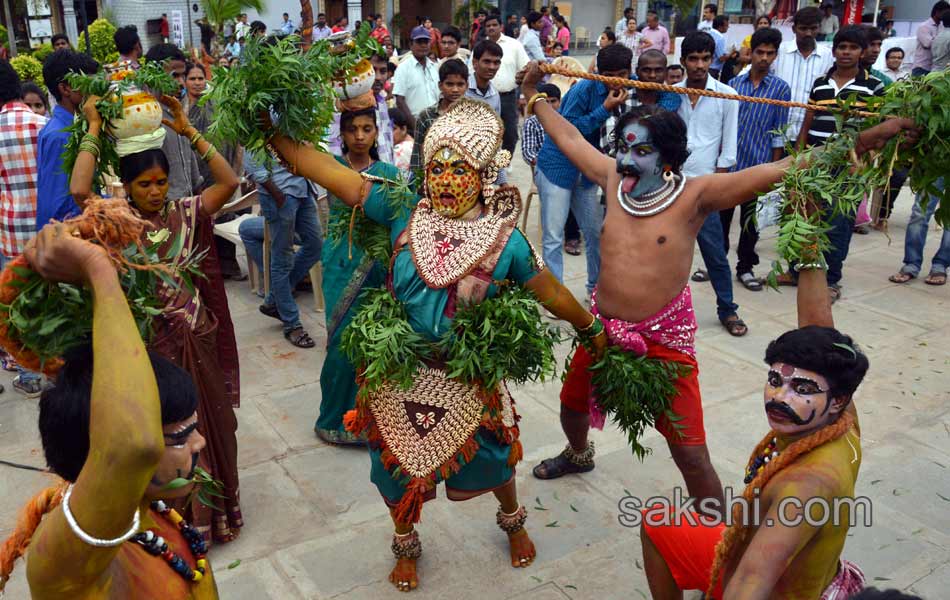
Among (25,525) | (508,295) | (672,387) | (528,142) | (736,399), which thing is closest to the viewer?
(25,525)

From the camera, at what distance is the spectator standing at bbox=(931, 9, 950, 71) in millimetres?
10906

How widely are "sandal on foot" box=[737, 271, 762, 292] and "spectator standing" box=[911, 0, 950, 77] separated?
5.71 m

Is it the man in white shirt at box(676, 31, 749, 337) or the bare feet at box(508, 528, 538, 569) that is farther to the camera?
the man in white shirt at box(676, 31, 749, 337)

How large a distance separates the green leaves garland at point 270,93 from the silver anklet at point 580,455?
2190 mm

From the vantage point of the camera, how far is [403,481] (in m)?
3.57

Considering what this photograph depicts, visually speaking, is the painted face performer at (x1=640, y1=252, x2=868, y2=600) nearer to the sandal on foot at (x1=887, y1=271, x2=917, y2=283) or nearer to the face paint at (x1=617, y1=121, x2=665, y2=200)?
the face paint at (x1=617, y1=121, x2=665, y2=200)

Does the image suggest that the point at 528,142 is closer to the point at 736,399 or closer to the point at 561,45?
the point at 736,399

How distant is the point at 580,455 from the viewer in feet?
15.0

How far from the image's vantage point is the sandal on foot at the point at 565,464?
4594mm

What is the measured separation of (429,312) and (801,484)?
1.61 metres

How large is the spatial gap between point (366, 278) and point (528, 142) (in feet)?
11.8

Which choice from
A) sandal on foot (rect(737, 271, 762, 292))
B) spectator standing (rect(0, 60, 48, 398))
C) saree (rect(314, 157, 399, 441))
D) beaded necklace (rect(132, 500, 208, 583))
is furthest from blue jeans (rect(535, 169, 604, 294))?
beaded necklace (rect(132, 500, 208, 583))

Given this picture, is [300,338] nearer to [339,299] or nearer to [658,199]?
[339,299]

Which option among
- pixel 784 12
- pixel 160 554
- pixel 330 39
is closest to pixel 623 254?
pixel 330 39
